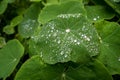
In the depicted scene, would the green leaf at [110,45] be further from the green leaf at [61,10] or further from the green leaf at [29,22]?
the green leaf at [29,22]

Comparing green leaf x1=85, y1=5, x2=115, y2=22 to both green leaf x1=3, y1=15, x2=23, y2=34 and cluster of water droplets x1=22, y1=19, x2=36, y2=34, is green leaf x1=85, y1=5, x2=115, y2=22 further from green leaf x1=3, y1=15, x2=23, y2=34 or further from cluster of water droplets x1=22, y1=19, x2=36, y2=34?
green leaf x1=3, y1=15, x2=23, y2=34

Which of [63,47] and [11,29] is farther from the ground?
[63,47]

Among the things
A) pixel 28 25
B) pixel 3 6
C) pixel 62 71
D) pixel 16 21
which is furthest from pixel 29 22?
pixel 62 71

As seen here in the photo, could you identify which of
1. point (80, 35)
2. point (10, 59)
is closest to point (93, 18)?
point (80, 35)

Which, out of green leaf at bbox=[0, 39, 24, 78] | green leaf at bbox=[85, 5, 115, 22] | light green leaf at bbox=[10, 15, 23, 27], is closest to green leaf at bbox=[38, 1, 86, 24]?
green leaf at bbox=[85, 5, 115, 22]

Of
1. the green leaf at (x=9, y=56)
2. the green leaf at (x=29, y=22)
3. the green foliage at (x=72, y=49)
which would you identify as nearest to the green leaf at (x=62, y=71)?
the green foliage at (x=72, y=49)

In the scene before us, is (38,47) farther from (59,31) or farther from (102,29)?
(102,29)
